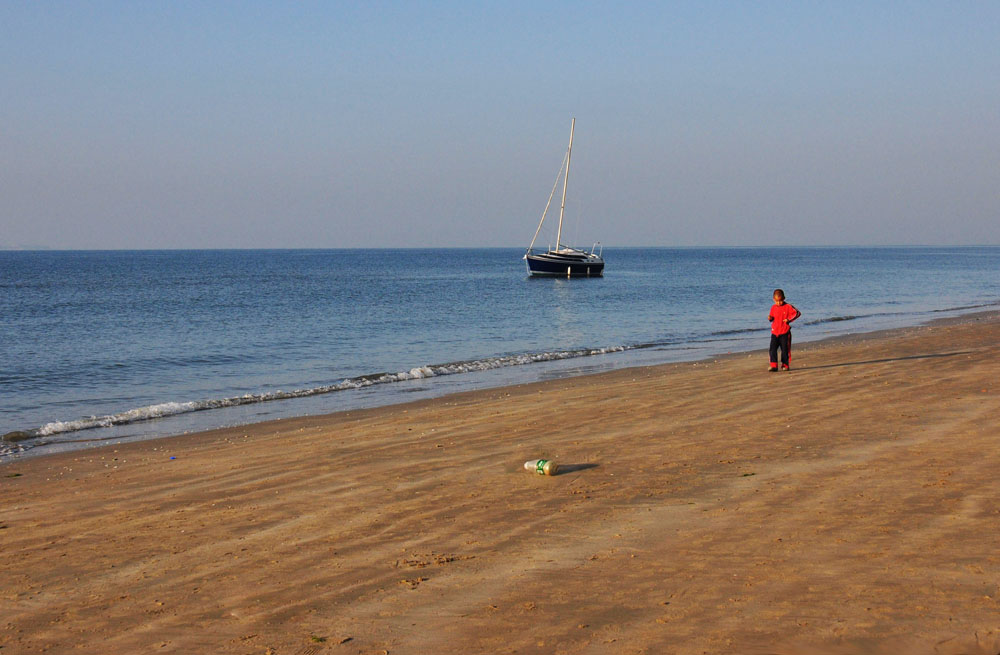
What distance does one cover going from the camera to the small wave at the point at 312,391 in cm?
1352

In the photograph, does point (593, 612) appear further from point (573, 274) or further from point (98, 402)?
point (573, 274)

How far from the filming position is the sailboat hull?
77875 mm

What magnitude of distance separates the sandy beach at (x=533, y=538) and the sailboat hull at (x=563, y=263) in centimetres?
6699

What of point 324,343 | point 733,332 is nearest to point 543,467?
point 324,343

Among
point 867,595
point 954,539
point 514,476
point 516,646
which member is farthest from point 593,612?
point 514,476

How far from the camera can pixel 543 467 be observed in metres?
7.78

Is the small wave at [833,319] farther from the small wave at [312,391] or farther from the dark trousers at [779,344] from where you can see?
the dark trousers at [779,344]

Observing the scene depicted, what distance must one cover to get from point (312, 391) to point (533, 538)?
38.4ft

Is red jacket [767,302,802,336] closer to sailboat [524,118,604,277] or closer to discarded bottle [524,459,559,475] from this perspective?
discarded bottle [524,459,559,475]

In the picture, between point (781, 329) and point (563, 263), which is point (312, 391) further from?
point (563, 263)

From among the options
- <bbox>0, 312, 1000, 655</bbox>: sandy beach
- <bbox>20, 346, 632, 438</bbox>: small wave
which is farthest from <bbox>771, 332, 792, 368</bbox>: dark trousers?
<bbox>20, 346, 632, 438</bbox>: small wave

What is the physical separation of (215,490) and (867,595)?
5.78 metres

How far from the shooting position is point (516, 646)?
13.9 feet

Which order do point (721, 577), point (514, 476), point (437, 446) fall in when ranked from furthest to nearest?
point (437, 446)
point (514, 476)
point (721, 577)
